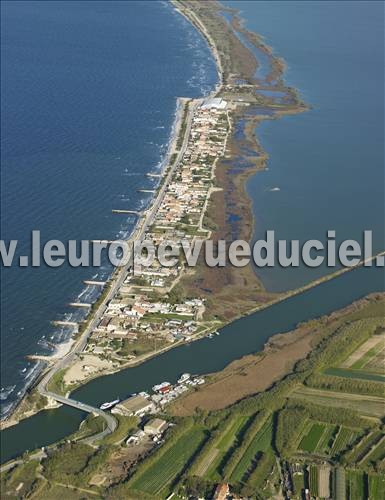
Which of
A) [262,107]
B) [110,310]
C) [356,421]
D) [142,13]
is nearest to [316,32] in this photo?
[142,13]

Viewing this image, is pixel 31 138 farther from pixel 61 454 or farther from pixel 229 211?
pixel 61 454

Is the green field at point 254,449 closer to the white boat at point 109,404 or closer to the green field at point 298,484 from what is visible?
the green field at point 298,484

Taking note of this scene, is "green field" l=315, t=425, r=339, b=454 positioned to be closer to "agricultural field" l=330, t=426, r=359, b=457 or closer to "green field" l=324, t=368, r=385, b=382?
"agricultural field" l=330, t=426, r=359, b=457

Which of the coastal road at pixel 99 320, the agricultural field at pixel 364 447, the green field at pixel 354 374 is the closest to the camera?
the agricultural field at pixel 364 447

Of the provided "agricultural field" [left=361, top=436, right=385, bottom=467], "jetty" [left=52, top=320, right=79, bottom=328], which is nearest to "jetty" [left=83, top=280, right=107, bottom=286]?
"jetty" [left=52, top=320, right=79, bottom=328]

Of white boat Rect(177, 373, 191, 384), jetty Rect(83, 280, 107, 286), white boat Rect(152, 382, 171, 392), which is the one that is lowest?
white boat Rect(152, 382, 171, 392)

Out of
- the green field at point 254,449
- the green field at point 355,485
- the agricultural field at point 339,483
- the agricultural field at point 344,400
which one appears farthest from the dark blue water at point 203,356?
the green field at point 355,485

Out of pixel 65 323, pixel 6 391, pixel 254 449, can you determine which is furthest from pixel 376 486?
pixel 65 323
